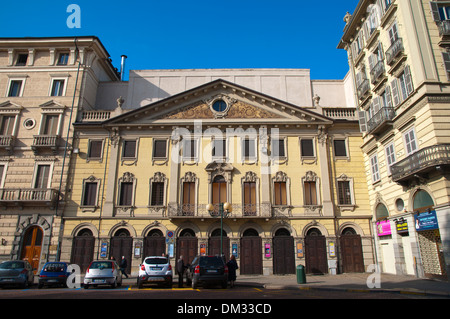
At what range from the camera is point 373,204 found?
25.1 m

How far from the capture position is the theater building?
2516 centimetres

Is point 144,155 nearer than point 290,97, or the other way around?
point 144,155

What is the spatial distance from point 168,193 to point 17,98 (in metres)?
15.9

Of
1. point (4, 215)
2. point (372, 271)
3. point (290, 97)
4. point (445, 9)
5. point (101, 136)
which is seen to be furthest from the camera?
point (290, 97)

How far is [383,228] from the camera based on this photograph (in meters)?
23.3

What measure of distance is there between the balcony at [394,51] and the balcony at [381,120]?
9.98 ft

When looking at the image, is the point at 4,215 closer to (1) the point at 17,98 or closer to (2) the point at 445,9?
(1) the point at 17,98

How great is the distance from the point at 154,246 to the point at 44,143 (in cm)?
1239

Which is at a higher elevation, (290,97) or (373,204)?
(290,97)

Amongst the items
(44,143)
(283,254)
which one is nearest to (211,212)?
(283,254)

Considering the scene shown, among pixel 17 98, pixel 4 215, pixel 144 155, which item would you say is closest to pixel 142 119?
pixel 144 155

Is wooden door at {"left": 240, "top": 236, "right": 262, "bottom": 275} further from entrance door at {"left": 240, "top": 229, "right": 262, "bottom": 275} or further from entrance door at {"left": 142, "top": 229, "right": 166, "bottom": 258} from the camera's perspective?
entrance door at {"left": 142, "top": 229, "right": 166, "bottom": 258}

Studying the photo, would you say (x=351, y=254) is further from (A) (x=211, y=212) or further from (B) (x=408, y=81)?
(B) (x=408, y=81)

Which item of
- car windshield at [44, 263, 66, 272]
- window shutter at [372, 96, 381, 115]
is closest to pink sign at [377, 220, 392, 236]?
window shutter at [372, 96, 381, 115]
